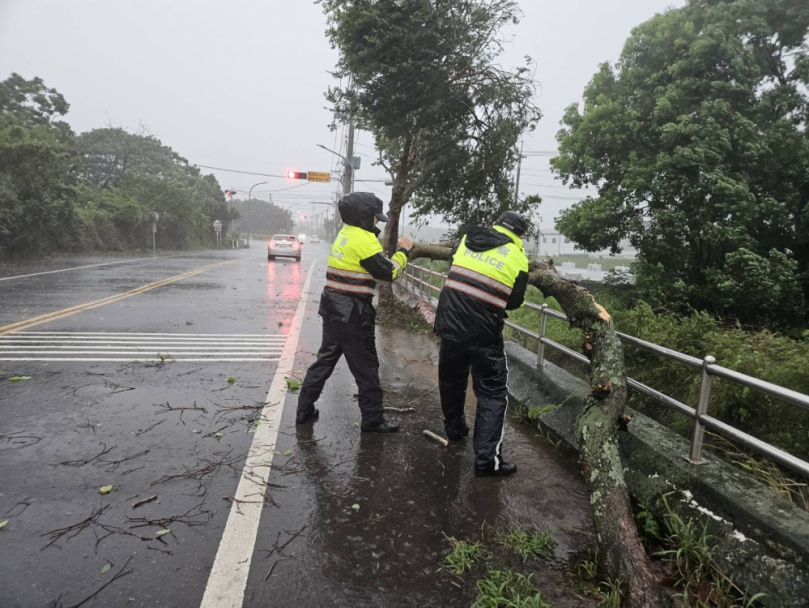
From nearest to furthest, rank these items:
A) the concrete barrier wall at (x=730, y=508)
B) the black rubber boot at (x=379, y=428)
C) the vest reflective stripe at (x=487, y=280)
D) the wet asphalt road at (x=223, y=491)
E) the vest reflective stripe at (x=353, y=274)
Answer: the concrete barrier wall at (x=730, y=508) < the wet asphalt road at (x=223, y=491) < the vest reflective stripe at (x=487, y=280) < the vest reflective stripe at (x=353, y=274) < the black rubber boot at (x=379, y=428)

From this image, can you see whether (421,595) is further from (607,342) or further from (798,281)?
(798,281)

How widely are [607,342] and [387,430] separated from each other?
1.96m

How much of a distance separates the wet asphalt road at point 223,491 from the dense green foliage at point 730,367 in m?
1.40

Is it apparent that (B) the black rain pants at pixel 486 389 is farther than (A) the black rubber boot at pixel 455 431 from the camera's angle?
No

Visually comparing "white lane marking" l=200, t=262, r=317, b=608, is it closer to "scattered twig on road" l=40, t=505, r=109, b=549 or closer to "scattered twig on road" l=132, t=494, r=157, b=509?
"scattered twig on road" l=132, t=494, r=157, b=509

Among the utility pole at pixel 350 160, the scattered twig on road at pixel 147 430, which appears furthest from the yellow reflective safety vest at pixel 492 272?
the utility pole at pixel 350 160

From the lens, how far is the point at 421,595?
8.11 feet

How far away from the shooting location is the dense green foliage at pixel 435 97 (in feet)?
28.1

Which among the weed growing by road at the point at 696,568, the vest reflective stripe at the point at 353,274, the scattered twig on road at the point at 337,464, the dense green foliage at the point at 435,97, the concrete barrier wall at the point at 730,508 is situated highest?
the dense green foliage at the point at 435,97

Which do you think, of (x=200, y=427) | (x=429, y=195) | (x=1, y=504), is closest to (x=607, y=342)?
(x=200, y=427)

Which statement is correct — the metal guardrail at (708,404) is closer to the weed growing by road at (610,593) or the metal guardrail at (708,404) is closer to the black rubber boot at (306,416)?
the weed growing by road at (610,593)

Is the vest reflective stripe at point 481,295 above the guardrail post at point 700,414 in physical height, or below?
above

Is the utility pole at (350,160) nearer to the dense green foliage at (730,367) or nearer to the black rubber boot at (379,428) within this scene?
the dense green foliage at (730,367)

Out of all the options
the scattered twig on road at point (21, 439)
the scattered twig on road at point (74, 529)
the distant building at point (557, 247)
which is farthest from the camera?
the distant building at point (557, 247)
